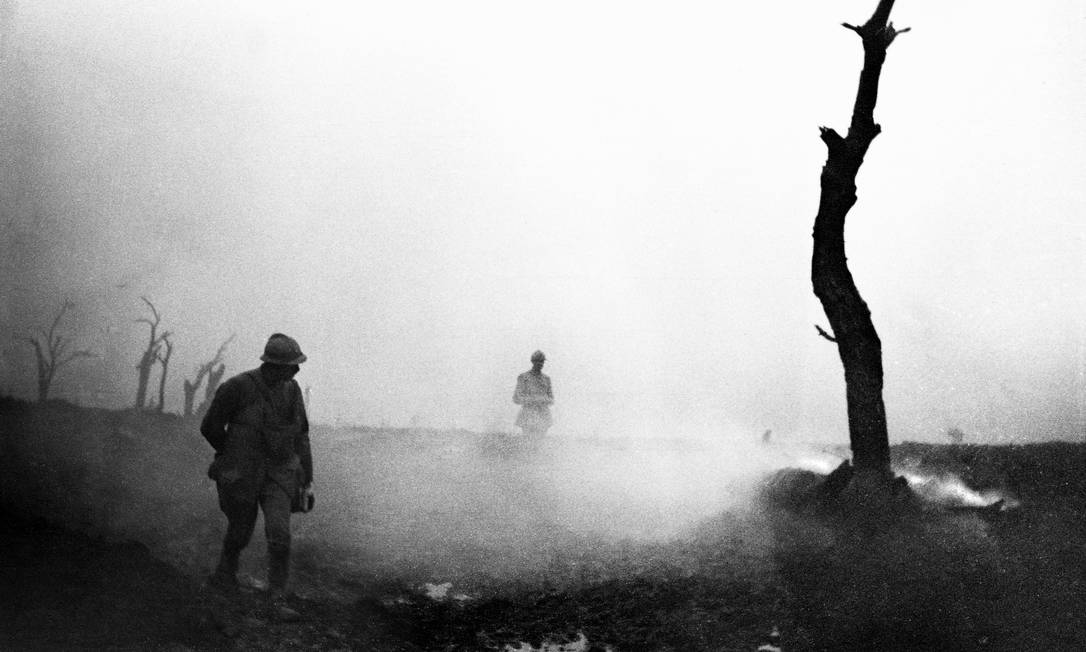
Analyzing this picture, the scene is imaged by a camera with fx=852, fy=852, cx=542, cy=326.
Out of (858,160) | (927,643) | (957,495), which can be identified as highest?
(858,160)

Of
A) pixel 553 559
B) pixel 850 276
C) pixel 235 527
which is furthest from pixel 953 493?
pixel 235 527

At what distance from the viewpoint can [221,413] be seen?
738 cm

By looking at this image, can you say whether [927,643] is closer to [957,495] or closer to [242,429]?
[957,495]

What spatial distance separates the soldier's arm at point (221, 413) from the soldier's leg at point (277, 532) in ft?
1.95

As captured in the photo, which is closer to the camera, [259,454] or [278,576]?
[278,576]

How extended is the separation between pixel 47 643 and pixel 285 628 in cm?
183

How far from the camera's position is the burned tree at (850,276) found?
915cm

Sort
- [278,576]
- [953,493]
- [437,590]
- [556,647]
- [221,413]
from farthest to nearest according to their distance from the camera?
1. [953,493]
2. [437,590]
3. [221,413]
4. [278,576]
5. [556,647]

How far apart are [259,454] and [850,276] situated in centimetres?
644

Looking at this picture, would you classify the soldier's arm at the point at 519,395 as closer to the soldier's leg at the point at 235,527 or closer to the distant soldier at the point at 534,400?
the distant soldier at the point at 534,400

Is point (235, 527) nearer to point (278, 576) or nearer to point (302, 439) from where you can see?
point (278, 576)

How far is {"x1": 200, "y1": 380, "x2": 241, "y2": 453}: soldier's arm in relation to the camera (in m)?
7.36

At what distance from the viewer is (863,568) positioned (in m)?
7.35

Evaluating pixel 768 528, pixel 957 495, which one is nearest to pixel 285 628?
pixel 768 528
